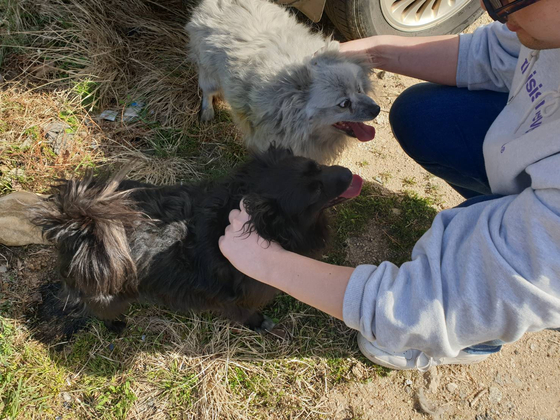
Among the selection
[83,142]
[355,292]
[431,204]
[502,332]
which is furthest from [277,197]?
[83,142]

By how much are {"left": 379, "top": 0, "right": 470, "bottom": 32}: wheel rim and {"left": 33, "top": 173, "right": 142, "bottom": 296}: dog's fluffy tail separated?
2429 millimetres

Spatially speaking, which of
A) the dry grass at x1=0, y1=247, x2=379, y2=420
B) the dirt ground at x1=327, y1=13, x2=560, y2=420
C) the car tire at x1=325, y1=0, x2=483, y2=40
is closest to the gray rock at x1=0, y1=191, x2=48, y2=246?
the dry grass at x1=0, y1=247, x2=379, y2=420

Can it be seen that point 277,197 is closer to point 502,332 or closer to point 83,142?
point 502,332

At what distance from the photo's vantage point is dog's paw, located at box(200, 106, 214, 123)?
2984 millimetres

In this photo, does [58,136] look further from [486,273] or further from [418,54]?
[486,273]

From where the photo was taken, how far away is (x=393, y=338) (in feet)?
3.72

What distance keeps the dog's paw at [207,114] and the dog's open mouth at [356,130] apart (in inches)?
42.2

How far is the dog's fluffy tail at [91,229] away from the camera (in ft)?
5.28

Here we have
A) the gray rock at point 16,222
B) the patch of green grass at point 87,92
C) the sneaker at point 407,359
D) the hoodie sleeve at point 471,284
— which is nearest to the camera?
the hoodie sleeve at point 471,284

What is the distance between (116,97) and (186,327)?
1.86 m

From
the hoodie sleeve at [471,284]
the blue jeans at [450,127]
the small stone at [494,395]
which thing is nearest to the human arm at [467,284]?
the hoodie sleeve at [471,284]

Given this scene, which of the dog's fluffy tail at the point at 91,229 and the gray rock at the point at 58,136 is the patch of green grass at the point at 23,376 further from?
the gray rock at the point at 58,136

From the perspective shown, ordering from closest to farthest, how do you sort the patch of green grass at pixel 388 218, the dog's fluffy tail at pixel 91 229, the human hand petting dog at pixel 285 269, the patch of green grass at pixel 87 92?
the human hand petting dog at pixel 285 269 → the dog's fluffy tail at pixel 91 229 → the patch of green grass at pixel 388 218 → the patch of green grass at pixel 87 92

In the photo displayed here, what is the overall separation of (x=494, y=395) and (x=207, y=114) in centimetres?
274
